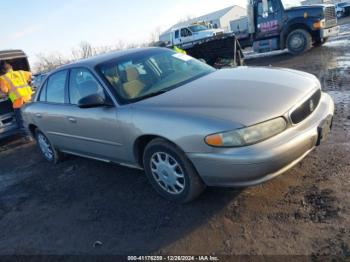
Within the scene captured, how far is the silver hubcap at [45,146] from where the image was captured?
6180mm

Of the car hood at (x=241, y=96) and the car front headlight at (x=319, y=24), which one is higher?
the car hood at (x=241, y=96)

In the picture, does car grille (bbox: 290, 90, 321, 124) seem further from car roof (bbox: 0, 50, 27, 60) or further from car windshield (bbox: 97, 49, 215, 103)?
car roof (bbox: 0, 50, 27, 60)

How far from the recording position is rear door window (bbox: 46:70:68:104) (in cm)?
522

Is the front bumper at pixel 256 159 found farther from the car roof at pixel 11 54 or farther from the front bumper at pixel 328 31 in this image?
the front bumper at pixel 328 31

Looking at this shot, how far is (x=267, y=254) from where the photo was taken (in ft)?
9.75

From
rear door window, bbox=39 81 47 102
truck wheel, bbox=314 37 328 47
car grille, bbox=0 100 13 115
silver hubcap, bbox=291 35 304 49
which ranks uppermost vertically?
rear door window, bbox=39 81 47 102

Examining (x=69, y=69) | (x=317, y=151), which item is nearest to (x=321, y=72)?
(x=317, y=151)

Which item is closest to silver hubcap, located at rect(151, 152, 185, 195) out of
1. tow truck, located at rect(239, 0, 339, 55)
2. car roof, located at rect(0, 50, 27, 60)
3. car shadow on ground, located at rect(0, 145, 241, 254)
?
car shadow on ground, located at rect(0, 145, 241, 254)

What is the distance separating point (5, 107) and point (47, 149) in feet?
11.0

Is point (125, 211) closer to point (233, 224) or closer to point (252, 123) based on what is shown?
point (233, 224)

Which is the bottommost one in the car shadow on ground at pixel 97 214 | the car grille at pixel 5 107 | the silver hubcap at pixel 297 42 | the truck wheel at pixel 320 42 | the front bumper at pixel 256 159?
the truck wheel at pixel 320 42

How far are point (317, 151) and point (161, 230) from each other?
2.30 m

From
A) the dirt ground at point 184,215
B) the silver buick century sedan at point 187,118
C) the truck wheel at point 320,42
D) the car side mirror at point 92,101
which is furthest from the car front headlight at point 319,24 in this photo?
the car side mirror at point 92,101

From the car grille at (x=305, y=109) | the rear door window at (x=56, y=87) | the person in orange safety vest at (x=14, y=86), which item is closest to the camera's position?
the car grille at (x=305, y=109)
